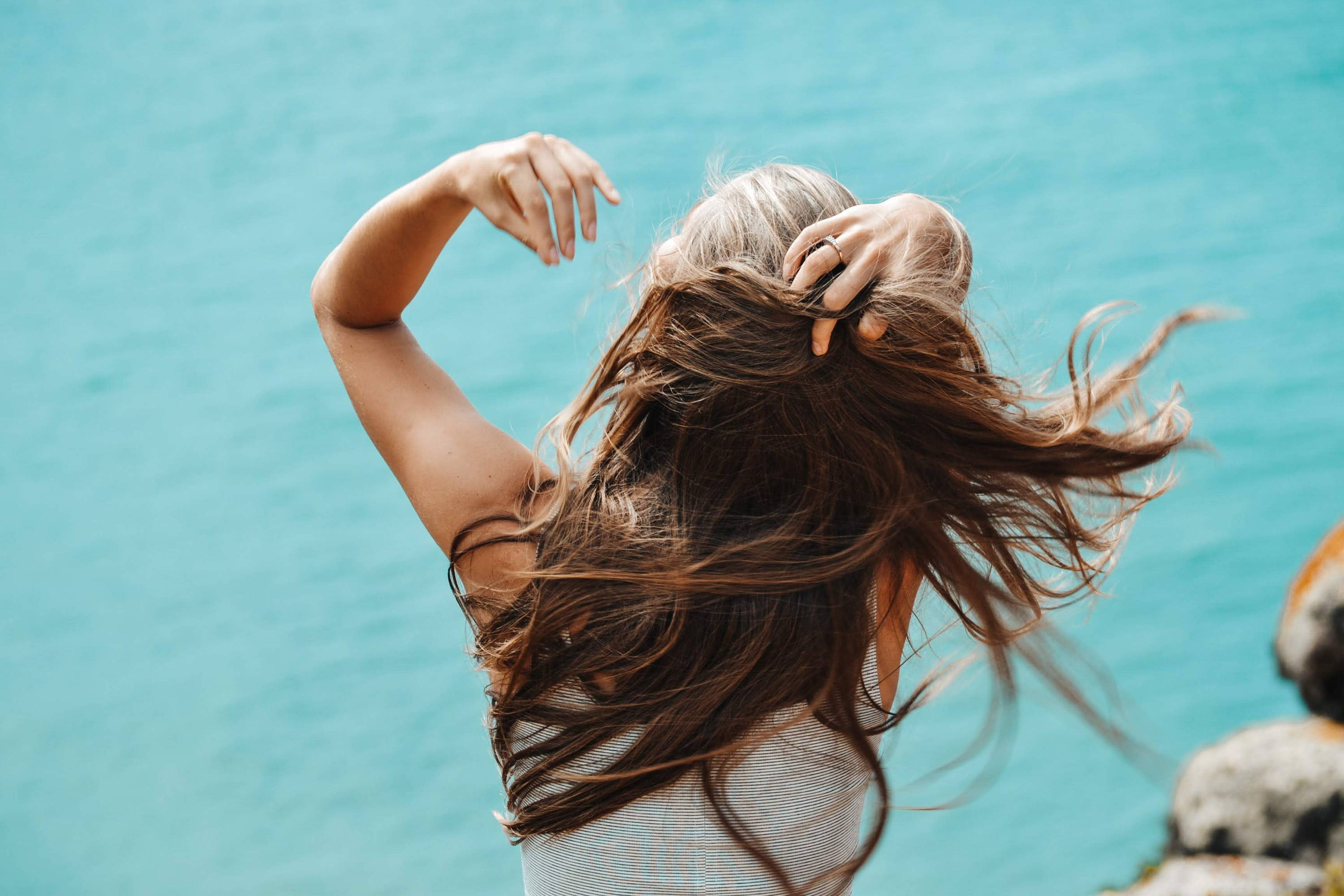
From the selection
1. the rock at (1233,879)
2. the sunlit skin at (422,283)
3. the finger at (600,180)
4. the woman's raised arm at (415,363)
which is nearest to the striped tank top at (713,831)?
the sunlit skin at (422,283)

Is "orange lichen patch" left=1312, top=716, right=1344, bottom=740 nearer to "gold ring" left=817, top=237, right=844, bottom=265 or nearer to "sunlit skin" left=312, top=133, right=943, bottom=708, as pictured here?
"sunlit skin" left=312, top=133, right=943, bottom=708

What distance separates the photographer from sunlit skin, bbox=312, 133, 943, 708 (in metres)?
0.78

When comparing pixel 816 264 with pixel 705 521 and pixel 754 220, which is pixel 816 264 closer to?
pixel 754 220

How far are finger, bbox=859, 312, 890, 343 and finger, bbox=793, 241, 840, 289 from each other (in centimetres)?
5

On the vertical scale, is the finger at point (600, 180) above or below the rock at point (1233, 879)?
above

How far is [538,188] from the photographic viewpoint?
76 centimetres

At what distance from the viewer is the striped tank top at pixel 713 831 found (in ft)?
2.98

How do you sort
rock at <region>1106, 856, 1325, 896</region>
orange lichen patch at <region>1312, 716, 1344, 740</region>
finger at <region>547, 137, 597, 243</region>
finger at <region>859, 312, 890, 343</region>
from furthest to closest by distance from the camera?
orange lichen patch at <region>1312, 716, 1344, 740</region>
rock at <region>1106, 856, 1325, 896</region>
finger at <region>859, 312, 890, 343</region>
finger at <region>547, 137, 597, 243</region>

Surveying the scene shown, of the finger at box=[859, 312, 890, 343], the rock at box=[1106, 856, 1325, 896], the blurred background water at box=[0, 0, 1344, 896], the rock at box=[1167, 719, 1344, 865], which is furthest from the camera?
the blurred background water at box=[0, 0, 1344, 896]

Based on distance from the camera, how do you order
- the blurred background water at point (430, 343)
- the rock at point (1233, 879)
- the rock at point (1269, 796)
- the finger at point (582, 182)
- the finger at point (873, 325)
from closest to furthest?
1. the finger at point (582, 182)
2. the finger at point (873, 325)
3. the rock at point (1233, 879)
4. the rock at point (1269, 796)
5. the blurred background water at point (430, 343)

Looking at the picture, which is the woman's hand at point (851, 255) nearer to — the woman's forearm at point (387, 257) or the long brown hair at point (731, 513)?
the long brown hair at point (731, 513)

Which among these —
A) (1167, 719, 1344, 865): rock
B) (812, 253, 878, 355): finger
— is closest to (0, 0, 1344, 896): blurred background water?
(1167, 719, 1344, 865): rock

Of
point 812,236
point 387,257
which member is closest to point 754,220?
point 812,236

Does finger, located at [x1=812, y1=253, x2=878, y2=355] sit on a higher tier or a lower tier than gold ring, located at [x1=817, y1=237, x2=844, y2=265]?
lower
